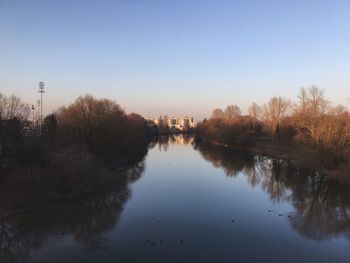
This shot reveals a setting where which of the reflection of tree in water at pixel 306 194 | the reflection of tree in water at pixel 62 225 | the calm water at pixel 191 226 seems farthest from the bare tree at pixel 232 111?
the reflection of tree in water at pixel 62 225

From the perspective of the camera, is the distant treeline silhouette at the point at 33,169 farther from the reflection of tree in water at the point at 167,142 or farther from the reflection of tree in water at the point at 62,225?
the reflection of tree in water at the point at 167,142

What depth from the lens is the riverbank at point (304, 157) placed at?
29497 millimetres

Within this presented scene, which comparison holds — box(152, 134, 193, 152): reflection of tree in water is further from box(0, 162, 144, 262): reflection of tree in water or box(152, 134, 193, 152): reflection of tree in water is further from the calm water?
box(0, 162, 144, 262): reflection of tree in water

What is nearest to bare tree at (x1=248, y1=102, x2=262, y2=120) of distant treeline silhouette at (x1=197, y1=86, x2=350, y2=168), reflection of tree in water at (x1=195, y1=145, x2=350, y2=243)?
distant treeline silhouette at (x1=197, y1=86, x2=350, y2=168)

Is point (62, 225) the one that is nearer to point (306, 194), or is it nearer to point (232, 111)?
point (306, 194)

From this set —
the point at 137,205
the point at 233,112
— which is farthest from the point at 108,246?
the point at 233,112

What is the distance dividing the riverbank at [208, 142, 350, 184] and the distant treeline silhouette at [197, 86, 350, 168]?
0.62 metres

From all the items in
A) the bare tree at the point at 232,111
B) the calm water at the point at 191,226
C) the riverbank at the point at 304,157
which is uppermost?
the bare tree at the point at 232,111

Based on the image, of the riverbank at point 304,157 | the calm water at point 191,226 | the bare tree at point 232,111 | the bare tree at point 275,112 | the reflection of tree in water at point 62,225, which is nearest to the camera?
the calm water at point 191,226

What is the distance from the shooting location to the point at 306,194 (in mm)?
24109

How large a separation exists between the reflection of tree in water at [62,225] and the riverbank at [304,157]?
18.6 m

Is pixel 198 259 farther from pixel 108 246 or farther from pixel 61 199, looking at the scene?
pixel 61 199

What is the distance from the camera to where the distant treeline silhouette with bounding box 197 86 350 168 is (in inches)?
1234

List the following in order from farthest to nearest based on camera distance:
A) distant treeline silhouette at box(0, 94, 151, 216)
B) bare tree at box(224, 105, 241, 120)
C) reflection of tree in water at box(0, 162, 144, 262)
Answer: bare tree at box(224, 105, 241, 120) → distant treeline silhouette at box(0, 94, 151, 216) → reflection of tree in water at box(0, 162, 144, 262)
